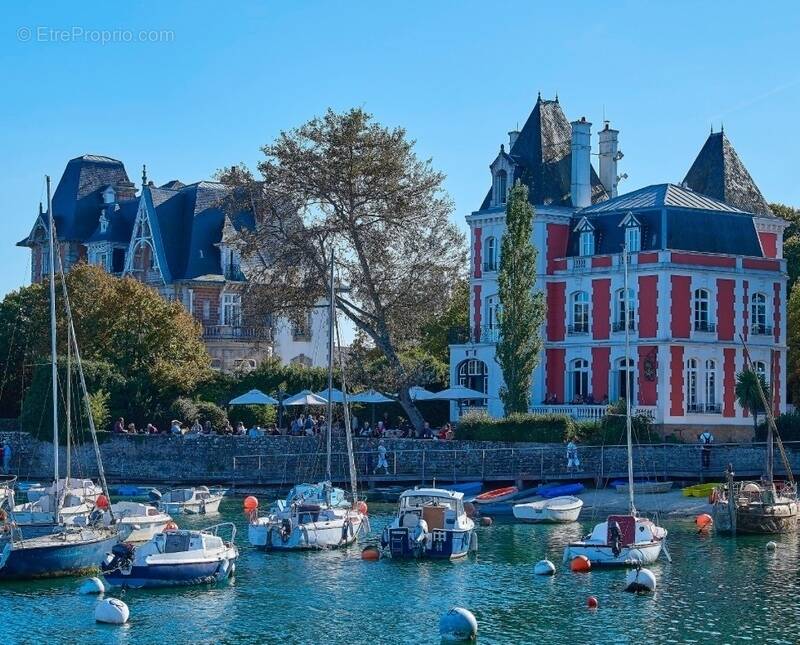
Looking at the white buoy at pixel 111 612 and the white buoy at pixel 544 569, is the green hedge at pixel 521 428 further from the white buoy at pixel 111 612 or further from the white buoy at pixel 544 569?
the white buoy at pixel 111 612

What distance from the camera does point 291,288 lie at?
77.3 metres

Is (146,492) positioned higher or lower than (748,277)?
lower

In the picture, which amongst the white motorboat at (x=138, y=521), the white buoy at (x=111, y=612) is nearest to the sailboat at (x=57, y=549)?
the white buoy at (x=111, y=612)

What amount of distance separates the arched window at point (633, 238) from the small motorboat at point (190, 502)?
2385 centimetres

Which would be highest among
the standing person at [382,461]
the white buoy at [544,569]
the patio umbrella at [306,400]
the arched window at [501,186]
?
the arched window at [501,186]

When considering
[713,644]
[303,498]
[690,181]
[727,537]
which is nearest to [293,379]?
[690,181]

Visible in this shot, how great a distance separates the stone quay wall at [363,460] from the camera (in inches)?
2689

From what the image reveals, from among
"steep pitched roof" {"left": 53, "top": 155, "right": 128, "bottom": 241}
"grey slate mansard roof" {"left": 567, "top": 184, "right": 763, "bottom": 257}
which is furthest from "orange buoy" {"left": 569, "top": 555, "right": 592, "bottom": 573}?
"steep pitched roof" {"left": 53, "top": 155, "right": 128, "bottom": 241}

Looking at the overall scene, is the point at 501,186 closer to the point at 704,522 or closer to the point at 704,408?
the point at 704,408

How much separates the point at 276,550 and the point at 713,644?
19.7 m

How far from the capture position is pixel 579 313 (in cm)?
7869

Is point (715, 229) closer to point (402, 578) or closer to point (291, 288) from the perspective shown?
point (291, 288)

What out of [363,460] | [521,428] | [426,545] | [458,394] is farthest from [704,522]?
[458,394]

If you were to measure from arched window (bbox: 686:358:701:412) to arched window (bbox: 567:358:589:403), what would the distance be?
543 cm
